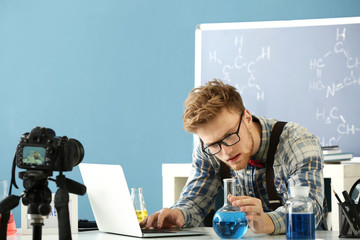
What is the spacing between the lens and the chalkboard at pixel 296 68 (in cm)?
304

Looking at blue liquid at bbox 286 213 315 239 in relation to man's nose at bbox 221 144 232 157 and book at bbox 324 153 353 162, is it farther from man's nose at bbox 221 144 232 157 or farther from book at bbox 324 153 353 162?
book at bbox 324 153 353 162

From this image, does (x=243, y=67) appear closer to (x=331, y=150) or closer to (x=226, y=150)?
(x=331, y=150)

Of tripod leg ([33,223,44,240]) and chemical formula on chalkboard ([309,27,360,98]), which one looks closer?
tripod leg ([33,223,44,240])

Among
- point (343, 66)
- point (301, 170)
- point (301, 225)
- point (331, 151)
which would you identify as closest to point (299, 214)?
point (301, 225)

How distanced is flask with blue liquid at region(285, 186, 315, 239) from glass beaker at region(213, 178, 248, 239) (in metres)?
0.12

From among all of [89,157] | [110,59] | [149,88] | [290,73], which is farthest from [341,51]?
[89,157]

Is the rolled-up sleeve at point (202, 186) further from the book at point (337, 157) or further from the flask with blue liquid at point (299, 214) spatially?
the book at point (337, 157)

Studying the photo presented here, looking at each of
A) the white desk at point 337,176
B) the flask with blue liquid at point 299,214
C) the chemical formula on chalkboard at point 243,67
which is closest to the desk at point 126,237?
the flask with blue liquid at point 299,214

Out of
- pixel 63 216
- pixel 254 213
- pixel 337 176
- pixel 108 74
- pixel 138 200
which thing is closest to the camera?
pixel 63 216

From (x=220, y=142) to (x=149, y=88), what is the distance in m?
1.81

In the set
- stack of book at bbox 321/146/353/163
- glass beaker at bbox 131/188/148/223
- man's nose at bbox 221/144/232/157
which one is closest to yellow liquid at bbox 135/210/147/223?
glass beaker at bbox 131/188/148/223

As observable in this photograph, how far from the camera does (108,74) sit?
362cm

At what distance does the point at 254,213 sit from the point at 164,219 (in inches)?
14.6

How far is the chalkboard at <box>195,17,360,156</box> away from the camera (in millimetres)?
3045
